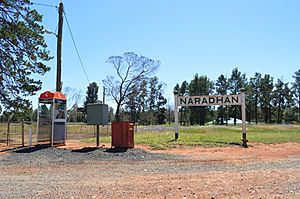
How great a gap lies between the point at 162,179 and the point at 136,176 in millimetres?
888

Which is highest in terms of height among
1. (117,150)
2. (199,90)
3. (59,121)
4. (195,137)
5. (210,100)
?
(199,90)

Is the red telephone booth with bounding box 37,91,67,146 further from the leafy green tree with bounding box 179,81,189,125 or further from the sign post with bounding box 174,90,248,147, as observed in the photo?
the leafy green tree with bounding box 179,81,189,125

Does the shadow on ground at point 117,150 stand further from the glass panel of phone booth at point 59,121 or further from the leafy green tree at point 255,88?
A: the leafy green tree at point 255,88

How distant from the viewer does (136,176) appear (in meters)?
8.87

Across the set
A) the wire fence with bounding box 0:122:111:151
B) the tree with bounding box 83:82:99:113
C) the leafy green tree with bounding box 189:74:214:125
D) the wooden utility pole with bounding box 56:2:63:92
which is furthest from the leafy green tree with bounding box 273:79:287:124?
the wooden utility pole with bounding box 56:2:63:92

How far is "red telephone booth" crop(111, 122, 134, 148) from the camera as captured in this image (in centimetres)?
1483

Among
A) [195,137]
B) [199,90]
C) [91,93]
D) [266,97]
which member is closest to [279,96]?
[266,97]

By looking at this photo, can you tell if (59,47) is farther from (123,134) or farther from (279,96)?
(279,96)

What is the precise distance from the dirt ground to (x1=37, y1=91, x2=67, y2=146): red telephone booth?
5.41 metres

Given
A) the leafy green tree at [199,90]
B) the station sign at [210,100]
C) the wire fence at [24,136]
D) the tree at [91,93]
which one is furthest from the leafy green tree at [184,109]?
the station sign at [210,100]

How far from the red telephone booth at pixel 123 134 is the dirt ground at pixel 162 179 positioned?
3016 mm

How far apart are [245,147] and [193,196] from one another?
438 inches

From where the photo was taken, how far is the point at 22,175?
30.0 feet

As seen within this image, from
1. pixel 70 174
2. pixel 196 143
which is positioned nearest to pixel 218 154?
pixel 196 143
